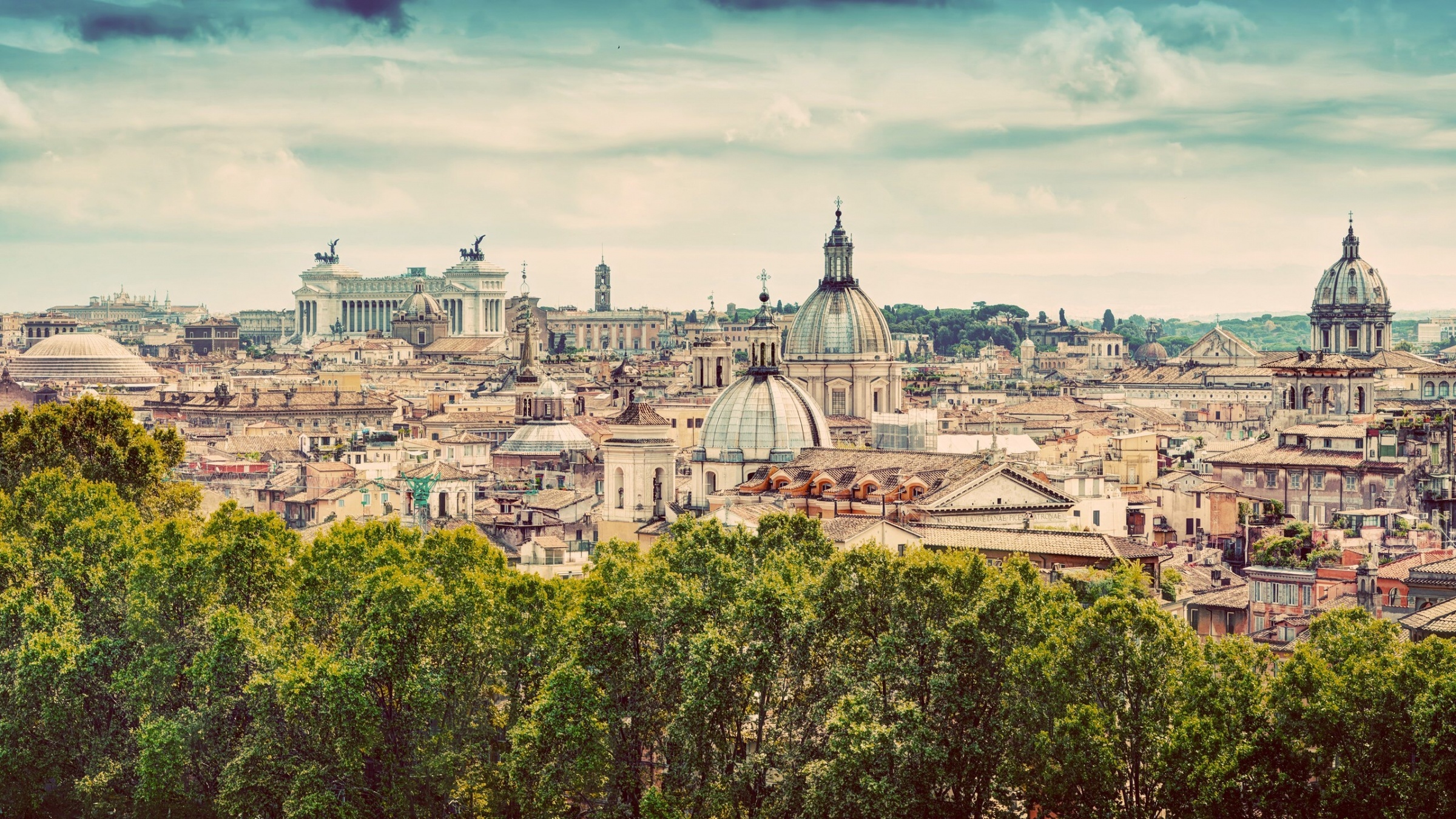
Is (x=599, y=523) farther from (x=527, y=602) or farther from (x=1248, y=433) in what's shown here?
(x=1248, y=433)

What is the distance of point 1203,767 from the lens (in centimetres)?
2802

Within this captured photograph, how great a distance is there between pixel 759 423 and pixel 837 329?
26.1m

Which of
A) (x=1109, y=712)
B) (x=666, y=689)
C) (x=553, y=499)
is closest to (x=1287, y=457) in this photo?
(x=553, y=499)

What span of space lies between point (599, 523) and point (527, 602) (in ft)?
71.9

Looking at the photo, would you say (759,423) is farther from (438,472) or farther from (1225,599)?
(1225,599)

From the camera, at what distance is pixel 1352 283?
132 m

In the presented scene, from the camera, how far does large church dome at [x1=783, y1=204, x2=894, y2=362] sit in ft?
282

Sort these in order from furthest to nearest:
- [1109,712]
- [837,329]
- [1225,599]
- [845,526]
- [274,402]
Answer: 1. [274,402]
2. [837,329]
3. [845,526]
4. [1225,599]
5. [1109,712]

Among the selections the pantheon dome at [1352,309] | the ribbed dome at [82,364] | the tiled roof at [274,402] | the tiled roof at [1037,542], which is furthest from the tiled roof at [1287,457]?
the ribbed dome at [82,364]

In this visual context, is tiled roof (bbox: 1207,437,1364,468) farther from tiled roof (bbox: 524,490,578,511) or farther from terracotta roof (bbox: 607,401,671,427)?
tiled roof (bbox: 524,490,578,511)

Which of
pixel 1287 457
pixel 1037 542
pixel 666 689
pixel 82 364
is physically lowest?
pixel 666 689

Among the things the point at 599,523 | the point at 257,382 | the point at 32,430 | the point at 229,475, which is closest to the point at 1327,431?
the point at 599,523

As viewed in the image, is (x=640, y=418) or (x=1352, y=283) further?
(x=1352, y=283)

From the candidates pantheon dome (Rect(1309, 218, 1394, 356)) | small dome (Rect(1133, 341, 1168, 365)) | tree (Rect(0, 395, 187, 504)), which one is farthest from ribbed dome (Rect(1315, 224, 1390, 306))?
tree (Rect(0, 395, 187, 504))
